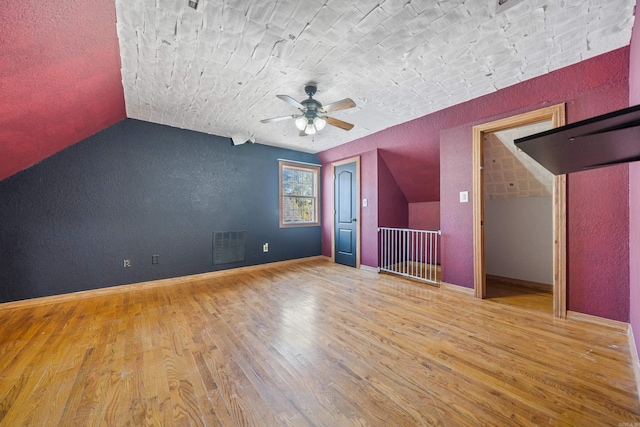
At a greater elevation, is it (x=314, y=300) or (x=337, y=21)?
(x=337, y=21)

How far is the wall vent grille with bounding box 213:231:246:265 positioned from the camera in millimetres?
4301

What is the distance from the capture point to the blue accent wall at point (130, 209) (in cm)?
296

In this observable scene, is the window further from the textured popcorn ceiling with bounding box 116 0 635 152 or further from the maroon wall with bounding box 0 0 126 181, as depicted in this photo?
the maroon wall with bounding box 0 0 126 181

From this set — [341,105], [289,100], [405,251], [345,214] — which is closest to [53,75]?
[289,100]

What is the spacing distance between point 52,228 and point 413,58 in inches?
180

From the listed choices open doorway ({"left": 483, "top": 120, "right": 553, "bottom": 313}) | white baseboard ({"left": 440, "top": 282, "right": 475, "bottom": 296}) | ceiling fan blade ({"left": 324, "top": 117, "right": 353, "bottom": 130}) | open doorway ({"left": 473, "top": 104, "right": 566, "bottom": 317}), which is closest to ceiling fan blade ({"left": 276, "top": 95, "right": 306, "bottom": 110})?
ceiling fan blade ({"left": 324, "top": 117, "right": 353, "bottom": 130})

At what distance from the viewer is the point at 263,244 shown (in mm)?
4809

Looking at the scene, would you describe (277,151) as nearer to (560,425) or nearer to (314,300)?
(314,300)

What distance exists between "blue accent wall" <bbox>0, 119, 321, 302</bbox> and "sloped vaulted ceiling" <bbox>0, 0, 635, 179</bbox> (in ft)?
1.23

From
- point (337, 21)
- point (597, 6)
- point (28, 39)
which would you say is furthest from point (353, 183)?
point (28, 39)

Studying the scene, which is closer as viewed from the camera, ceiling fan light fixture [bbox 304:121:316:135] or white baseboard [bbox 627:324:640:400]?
white baseboard [bbox 627:324:640:400]

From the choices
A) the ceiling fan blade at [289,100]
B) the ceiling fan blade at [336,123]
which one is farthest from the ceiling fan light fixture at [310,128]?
the ceiling fan blade at [289,100]

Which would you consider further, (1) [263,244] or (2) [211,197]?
(1) [263,244]

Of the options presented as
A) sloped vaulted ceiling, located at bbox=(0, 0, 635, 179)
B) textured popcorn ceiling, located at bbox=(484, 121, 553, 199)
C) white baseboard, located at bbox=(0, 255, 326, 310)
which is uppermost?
sloped vaulted ceiling, located at bbox=(0, 0, 635, 179)
